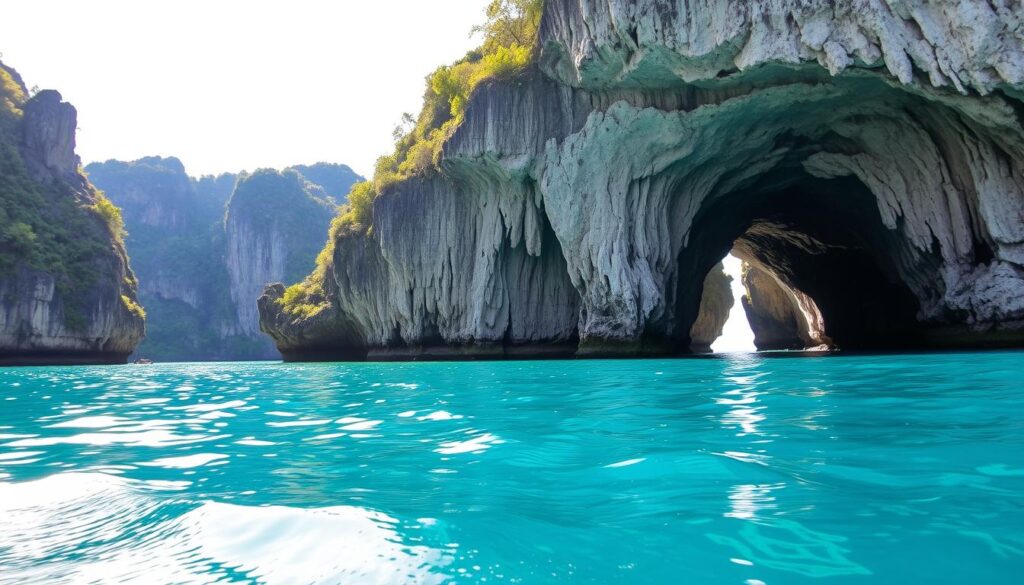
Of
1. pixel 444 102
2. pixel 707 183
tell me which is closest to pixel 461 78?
pixel 444 102

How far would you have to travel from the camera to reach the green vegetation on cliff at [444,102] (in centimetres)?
2550

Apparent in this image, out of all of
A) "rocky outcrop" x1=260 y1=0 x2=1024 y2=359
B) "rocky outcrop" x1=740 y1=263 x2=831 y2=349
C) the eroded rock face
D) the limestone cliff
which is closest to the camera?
"rocky outcrop" x1=260 y1=0 x2=1024 y2=359

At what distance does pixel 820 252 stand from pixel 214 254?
4523 inches

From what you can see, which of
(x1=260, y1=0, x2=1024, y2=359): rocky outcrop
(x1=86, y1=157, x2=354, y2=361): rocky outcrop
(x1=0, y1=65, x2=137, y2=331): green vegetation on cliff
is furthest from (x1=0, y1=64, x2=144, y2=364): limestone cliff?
(x1=86, y1=157, x2=354, y2=361): rocky outcrop

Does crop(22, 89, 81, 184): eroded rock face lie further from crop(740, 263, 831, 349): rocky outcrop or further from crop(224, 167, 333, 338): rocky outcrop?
crop(224, 167, 333, 338): rocky outcrop

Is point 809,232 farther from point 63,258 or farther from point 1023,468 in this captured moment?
point 63,258

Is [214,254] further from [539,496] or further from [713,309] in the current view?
[539,496]

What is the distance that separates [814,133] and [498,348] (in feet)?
48.0

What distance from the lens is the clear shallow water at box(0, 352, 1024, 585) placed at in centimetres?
227

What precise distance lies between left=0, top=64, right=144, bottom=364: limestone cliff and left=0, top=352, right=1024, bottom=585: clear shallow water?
134ft

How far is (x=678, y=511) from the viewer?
9.46 ft

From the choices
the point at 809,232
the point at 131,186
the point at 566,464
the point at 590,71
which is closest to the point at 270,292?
the point at 590,71

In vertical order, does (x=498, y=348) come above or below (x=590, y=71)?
below

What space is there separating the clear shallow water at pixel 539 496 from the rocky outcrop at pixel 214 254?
103 metres
